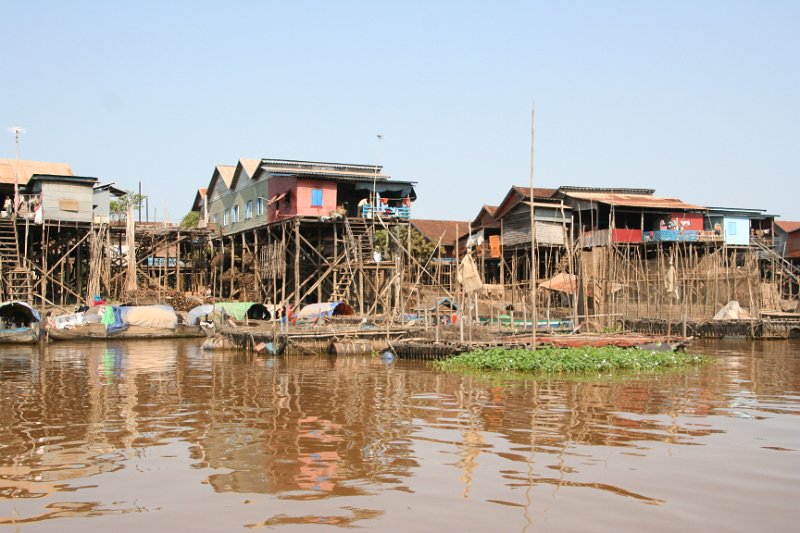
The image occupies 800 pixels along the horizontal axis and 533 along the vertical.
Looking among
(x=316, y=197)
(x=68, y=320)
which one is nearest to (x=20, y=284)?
(x=68, y=320)

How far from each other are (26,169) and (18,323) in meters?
13.0

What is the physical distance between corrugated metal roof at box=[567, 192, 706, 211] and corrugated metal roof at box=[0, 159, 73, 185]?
82.1ft

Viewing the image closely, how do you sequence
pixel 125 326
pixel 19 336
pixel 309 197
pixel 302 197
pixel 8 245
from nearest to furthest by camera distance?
pixel 19 336
pixel 125 326
pixel 8 245
pixel 302 197
pixel 309 197

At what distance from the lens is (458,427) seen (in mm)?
11812

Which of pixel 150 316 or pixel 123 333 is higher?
pixel 150 316

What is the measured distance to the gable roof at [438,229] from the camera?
4962 centimetres

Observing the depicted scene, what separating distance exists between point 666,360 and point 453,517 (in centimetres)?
1298

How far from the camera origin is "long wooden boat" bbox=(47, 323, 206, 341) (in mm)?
29047

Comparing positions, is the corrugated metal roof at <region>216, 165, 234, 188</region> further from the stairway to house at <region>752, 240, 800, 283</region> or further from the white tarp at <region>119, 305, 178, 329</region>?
the stairway to house at <region>752, 240, 800, 283</region>

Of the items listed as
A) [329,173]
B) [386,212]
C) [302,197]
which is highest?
[329,173]

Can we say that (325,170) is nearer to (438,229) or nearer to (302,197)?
(302,197)

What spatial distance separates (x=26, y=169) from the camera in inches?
1542

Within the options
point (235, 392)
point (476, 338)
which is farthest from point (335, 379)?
point (476, 338)

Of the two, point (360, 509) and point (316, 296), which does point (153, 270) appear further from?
point (360, 509)
